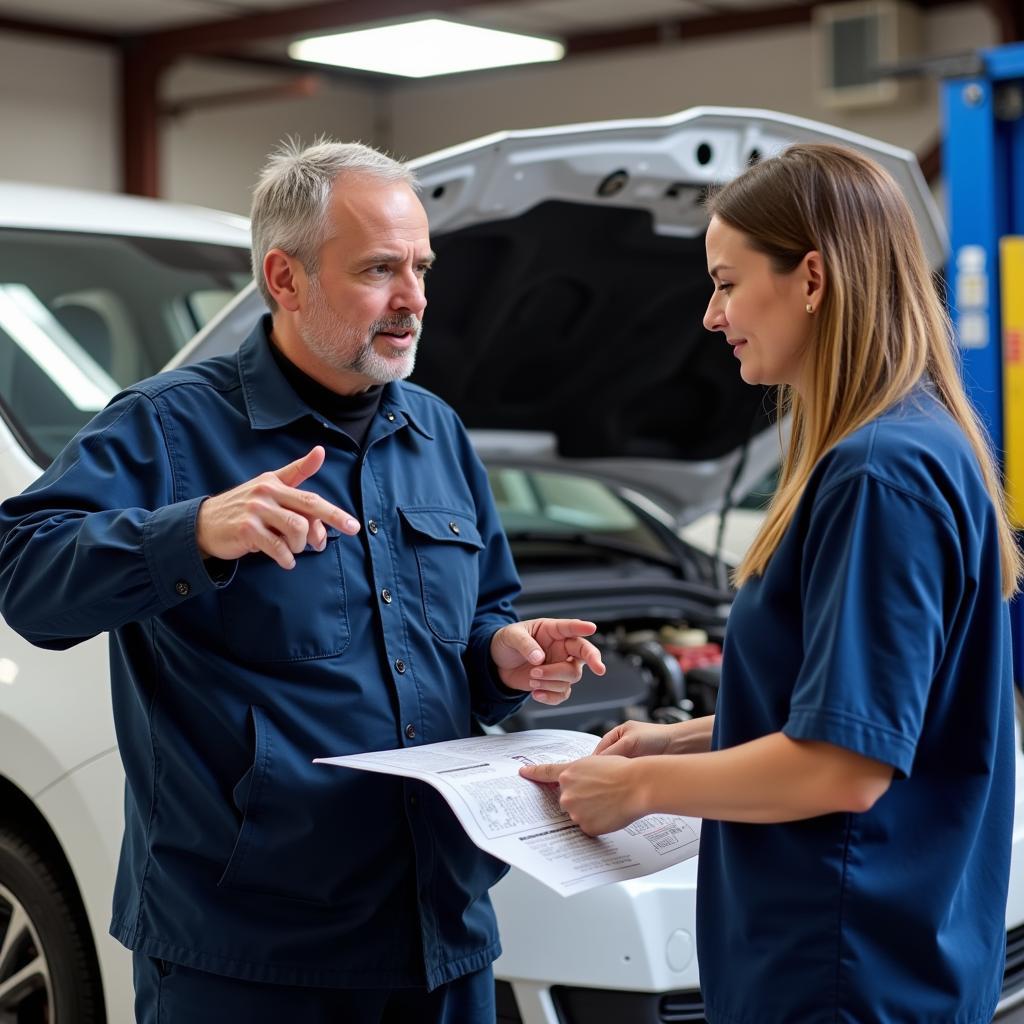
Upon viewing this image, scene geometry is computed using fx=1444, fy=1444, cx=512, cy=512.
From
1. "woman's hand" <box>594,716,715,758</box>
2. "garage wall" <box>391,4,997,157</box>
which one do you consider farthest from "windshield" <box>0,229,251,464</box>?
"garage wall" <box>391,4,997,157</box>

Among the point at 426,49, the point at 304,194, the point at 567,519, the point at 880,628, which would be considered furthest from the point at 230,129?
the point at 880,628

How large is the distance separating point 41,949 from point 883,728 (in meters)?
1.65

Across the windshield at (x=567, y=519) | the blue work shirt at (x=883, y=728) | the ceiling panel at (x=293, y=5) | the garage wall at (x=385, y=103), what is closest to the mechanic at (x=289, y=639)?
the blue work shirt at (x=883, y=728)

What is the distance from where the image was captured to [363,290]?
1.85 metres

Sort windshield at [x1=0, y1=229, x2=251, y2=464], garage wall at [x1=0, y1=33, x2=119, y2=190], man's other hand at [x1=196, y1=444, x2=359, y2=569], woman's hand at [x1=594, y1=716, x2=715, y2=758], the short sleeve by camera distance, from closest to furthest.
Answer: the short sleeve, man's other hand at [x1=196, y1=444, x2=359, y2=569], woman's hand at [x1=594, y1=716, x2=715, y2=758], windshield at [x1=0, y1=229, x2=251, y2=464], garage wall at [x1=0, y1=33, x2=119, y2=190]

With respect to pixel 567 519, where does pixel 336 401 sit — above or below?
above

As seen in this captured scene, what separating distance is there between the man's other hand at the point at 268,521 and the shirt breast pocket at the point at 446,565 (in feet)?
1.06

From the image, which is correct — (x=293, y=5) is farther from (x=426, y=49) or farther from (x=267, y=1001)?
(x=267, y=1001)

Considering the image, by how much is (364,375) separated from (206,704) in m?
0.46

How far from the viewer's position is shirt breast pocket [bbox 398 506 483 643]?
1.90m

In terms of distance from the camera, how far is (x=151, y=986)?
5.85ft

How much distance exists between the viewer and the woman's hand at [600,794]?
1.46 meters

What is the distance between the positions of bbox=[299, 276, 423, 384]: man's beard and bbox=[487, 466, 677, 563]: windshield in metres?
1.76

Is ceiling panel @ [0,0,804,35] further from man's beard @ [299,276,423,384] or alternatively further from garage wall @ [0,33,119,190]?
man's beard @ [299,276,423,384]
